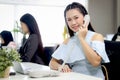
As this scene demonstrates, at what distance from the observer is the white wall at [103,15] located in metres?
4.60

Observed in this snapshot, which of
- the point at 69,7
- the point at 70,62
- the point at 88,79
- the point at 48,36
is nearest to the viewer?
the point at 88,79

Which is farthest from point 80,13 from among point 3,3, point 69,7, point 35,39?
point 3,3

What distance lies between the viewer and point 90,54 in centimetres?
158

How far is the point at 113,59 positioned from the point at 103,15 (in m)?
Answer: 2.85

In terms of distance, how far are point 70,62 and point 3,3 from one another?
289 centimetres

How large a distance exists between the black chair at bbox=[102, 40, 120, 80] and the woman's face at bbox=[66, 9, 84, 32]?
1.13 ft

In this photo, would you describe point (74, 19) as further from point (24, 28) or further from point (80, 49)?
point (24, 28)

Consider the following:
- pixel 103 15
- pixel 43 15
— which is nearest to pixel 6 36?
pixel 43 15

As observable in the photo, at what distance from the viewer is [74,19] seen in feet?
5.87

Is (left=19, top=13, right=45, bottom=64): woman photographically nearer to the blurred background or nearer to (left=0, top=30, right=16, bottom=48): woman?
(left=0, top=30, right=16, bottom=48): woman

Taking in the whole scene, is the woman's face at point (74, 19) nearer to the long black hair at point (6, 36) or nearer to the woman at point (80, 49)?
the woman at point (80, 49)

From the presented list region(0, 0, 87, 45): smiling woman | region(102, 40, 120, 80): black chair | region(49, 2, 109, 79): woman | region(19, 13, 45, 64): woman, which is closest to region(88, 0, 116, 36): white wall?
region(0, 0, 87, 45): smiling woman

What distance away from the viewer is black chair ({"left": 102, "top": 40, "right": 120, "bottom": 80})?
192 cm

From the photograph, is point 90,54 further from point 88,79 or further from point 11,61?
point 11,61
